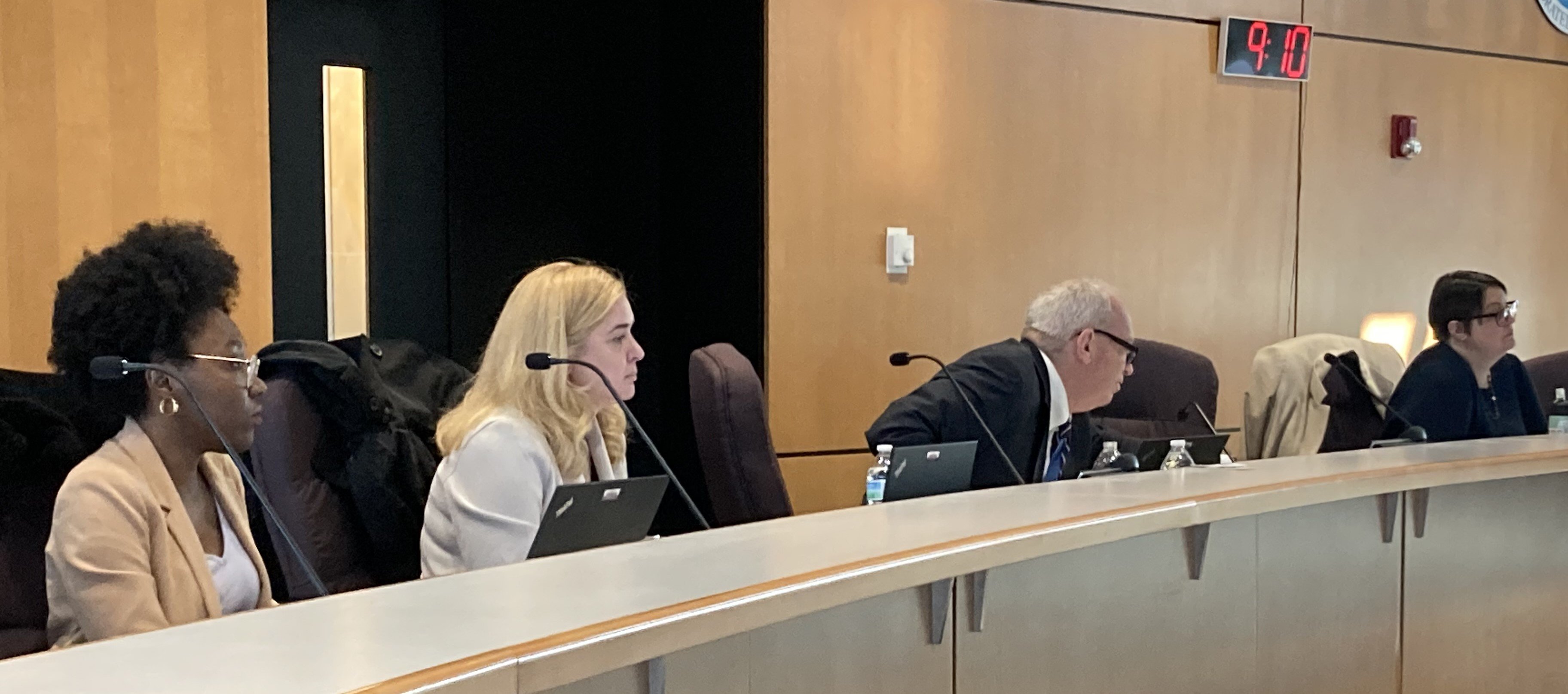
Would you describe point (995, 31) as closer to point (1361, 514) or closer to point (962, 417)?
point (962, 417)

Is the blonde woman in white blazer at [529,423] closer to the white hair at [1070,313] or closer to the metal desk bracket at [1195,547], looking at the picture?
the metal desk bracket at [1195,547]

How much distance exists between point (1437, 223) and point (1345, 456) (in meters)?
3.21

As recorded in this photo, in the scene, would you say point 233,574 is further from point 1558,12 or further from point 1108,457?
point 1558,12

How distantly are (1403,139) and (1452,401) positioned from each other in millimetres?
1758

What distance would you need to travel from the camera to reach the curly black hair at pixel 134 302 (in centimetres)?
212

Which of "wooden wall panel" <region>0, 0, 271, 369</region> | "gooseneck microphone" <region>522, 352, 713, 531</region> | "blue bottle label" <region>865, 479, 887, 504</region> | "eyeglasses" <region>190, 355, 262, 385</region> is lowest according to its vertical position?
"blue bottle label" <region>865, 479, 887, 504</region>

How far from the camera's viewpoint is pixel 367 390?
2832 millimetres

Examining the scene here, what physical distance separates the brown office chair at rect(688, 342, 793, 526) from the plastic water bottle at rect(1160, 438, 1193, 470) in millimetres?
801

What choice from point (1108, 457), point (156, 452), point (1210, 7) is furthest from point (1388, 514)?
Answer: point (1210, 7)

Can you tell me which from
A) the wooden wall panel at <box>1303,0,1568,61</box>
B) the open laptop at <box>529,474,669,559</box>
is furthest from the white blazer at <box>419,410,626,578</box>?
the wooden wall panel at <box>1303,0,1568,61</box>

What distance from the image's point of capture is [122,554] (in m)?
1.86

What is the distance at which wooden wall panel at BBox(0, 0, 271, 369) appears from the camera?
316 cm

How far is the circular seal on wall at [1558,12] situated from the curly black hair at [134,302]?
567 cm

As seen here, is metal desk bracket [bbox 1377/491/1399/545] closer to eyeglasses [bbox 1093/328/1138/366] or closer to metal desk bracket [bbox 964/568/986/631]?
eyeglasses [bbox 1093/328/1138/366]
